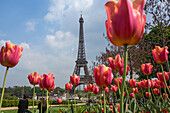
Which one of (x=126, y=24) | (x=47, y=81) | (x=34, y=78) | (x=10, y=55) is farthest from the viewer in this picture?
(x=34, y=78)

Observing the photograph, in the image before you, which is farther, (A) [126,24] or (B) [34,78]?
(B) [34,78]

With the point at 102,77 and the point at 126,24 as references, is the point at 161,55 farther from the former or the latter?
the point at 126,24

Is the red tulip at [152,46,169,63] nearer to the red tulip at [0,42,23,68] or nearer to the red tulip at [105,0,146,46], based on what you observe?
the red tulip at [105,0,146,46]

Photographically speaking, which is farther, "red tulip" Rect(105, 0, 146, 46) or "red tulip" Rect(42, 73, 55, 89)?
"red tulip" Rect(42, 73, 55, 89)

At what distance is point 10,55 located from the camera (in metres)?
1.41

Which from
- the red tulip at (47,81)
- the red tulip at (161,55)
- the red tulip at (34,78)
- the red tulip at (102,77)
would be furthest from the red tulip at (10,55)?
the red tulip at (161,55)

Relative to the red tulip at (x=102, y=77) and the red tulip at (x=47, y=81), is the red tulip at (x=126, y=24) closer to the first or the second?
the red tulip at (x=102, y=77)

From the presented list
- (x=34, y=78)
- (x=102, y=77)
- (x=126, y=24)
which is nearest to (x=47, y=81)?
(x=34, y=78)

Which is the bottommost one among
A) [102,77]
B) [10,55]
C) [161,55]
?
[102,77]

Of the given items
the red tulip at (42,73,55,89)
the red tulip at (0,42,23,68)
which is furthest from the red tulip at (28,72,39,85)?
the red tulip at (0,42,23,68)

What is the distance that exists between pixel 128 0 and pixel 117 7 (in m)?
0.07

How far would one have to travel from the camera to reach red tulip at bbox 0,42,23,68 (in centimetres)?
138

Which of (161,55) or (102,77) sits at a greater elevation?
(161,55)

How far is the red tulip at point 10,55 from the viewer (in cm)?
138
